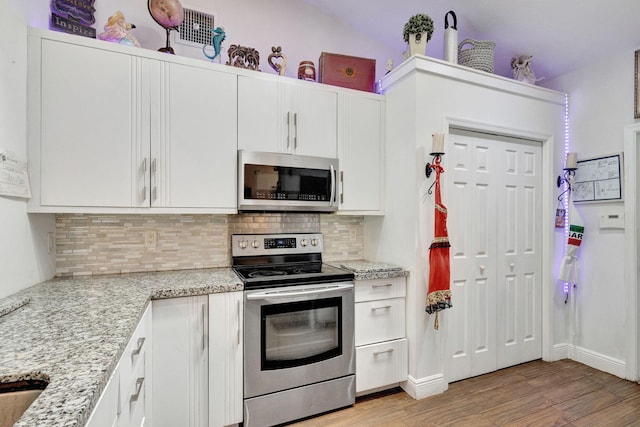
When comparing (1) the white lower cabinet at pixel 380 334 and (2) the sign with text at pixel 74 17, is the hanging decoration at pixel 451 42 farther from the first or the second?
(2) the sign with text at pixel 74 17

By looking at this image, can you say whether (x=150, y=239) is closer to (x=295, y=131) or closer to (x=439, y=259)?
(x=295, y=131)

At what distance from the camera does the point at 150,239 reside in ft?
7.19

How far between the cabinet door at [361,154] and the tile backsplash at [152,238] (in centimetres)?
40

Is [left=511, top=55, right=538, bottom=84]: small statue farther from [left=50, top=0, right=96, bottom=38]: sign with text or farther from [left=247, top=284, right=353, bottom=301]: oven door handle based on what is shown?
[left=50, top=0, right=96, bottom=38]: sign with text

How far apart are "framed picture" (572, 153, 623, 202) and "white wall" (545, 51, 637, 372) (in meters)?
0.06

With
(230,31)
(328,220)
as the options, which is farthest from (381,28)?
(328,220)

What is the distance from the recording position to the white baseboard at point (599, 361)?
251cm

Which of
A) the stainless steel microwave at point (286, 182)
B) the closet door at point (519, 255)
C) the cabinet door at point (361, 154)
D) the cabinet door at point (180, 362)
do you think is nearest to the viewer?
the cabinet door at point (180, 362)

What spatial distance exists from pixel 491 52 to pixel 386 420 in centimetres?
279

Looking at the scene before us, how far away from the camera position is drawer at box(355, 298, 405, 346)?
7.20 ft

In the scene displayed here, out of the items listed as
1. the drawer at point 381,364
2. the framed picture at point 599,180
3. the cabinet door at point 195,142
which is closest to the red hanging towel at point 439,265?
the drawer at point 381,364

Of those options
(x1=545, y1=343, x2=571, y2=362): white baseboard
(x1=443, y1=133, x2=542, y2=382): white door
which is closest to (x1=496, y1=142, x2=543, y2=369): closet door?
(x1=443, y1=133, x2=542, y2=382): white door

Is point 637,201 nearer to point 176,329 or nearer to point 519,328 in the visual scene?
point 519,328

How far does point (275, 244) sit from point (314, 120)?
3.21ft
